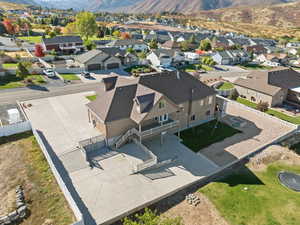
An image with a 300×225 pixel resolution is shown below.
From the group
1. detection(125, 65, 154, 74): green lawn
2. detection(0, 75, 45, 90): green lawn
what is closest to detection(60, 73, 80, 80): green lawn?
detection(0, 75, 45, 90): green lawn

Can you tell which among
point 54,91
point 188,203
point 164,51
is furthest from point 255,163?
point 164,51

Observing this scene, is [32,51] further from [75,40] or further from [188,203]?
[188,203]

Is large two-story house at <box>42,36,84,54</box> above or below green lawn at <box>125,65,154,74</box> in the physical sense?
above

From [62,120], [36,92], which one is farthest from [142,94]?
[36,92]

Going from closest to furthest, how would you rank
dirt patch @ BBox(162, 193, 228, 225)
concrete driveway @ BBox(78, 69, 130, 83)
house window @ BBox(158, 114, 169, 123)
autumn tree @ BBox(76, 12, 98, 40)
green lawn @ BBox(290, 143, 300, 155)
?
dirt patch @ BBox(162, 193, 228, 225), house window @ BBox(158, 114, 169, 123), green lawn @ BBox(290, 143, 300, 155), concrete driveway @ BBox(78, 69, 130, 83), autumn tree @ BBox(76, 12, 98, 40)

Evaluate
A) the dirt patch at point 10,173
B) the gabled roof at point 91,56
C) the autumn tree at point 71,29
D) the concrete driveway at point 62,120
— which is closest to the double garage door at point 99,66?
the gabled roof at point 91,56

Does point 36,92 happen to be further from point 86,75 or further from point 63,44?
point 63,44

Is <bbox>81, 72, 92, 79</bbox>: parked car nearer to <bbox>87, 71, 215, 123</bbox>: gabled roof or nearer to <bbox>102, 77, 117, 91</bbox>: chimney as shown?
<bbox>87, 71, 215, 123</bbox>: gabled roof

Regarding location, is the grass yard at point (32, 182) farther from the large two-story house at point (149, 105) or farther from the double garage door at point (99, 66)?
the double garage door at point (99, 66)
